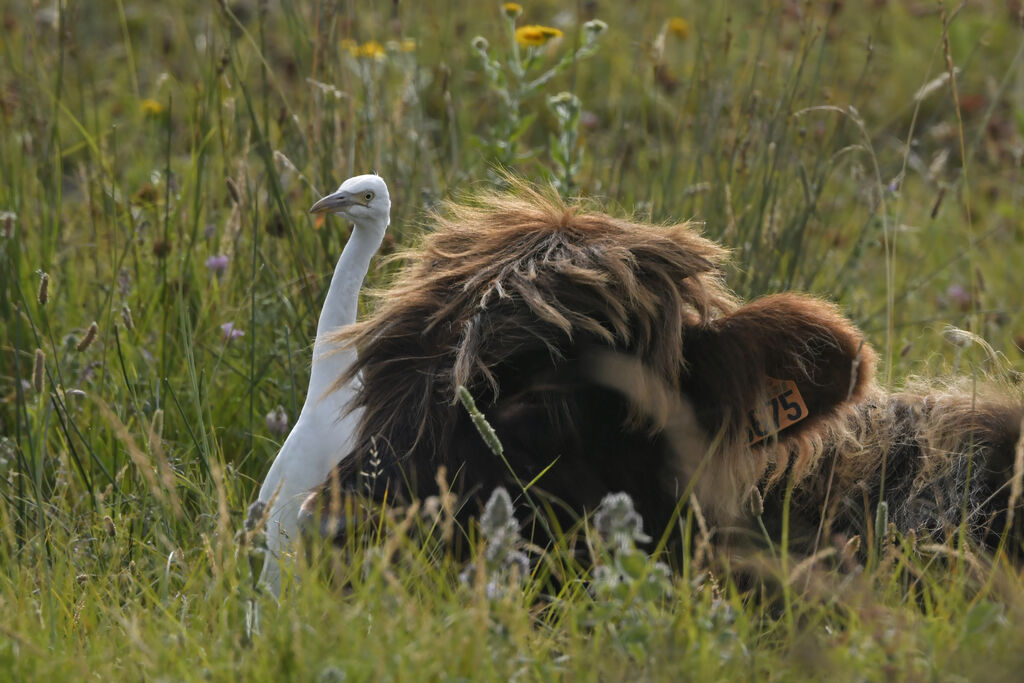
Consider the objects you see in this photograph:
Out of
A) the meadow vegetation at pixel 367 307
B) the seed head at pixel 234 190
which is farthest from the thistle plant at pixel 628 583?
the seed head at pixel 234 190

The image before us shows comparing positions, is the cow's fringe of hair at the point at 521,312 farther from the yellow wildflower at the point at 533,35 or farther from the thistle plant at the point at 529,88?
the yellow wildflower at the point at 533,35

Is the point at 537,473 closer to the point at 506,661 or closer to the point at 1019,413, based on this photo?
the point at 506,661

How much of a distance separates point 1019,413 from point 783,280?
1.53 m

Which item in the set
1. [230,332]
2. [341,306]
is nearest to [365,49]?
[230,332]

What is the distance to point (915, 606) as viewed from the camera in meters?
2.64

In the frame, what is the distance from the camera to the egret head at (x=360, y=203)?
3.28 meters

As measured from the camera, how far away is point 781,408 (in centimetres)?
273

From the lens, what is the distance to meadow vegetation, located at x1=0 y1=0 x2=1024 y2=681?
7.21 ft

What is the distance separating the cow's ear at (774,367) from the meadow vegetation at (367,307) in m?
0.30

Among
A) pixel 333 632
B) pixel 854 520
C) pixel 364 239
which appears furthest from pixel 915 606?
pixel 364 239

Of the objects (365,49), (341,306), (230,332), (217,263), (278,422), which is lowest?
(278,422)

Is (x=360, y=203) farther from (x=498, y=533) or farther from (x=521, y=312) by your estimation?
(x=498, y=533)

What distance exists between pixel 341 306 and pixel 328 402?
0.24 meters

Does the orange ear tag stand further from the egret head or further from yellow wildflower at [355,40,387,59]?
yellow wildflower at [355,40,387,59]
